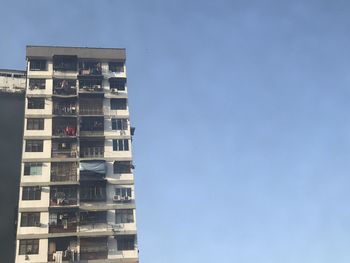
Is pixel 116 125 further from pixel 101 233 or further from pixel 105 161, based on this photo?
pixel 101 233

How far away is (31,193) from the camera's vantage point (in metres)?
59.2

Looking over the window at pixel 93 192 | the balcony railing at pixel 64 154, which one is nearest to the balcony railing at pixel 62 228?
the window at pixel 93 192

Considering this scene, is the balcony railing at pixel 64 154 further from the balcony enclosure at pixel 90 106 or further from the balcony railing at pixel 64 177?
the balcony enclosure at pixel 90 106

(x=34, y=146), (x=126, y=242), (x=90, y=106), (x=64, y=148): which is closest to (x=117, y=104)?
(x=90, y=106)

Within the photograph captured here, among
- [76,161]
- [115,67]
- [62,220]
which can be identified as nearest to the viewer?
[62,220]

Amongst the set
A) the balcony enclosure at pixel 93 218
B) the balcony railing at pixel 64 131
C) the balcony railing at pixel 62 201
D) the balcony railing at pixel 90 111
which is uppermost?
the balcony railing at pixel 90 111

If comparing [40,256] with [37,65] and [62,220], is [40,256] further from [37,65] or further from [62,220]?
[37,65]

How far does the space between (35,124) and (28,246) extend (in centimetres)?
1643

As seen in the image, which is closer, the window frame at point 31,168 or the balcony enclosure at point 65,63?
the window frame at point 31,168

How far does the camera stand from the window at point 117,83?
2687 inches

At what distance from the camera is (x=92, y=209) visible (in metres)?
59.5

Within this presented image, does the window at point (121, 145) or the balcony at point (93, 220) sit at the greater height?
the window at point (121, 145)

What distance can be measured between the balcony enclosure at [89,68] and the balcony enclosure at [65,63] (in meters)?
0.96

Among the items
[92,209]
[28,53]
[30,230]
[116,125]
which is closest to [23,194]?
[30,230]
